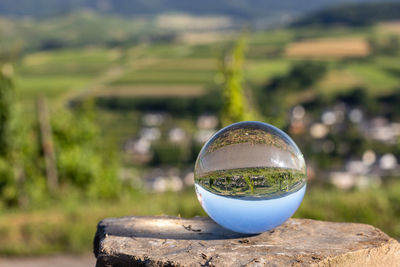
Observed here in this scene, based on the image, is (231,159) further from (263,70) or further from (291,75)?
(263,70)

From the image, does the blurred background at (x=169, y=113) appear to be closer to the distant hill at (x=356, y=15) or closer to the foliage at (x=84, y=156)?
the foliage at (x=84, y=156)

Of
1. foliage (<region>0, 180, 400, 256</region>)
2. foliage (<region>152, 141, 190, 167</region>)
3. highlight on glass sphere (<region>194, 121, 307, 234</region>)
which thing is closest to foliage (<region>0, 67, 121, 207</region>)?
foliage (<region>0, 180, 400, 256</region>)

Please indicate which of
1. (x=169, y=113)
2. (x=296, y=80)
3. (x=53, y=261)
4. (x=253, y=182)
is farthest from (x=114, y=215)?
(x=169, y=113)

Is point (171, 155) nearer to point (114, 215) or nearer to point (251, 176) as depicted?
point (114, 215)

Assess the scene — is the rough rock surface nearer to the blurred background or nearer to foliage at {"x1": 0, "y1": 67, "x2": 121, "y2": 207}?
the blurred background

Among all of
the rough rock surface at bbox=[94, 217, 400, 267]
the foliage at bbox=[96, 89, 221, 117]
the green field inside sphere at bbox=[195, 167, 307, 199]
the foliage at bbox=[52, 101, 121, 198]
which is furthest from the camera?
the foliage at bbox=[96, 89, 221, 117]

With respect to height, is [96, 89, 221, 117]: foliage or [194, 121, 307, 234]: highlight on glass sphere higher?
[96, 89, 221, 117]: foliage
